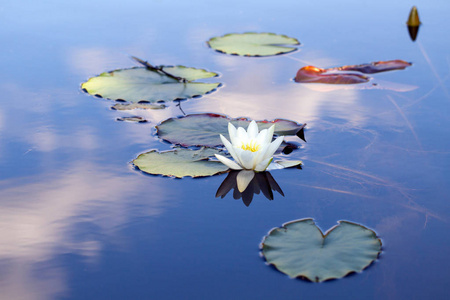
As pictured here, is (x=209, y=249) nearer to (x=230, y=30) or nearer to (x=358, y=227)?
(x=358, y=227)

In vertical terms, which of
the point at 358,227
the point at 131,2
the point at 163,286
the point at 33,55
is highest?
the point at 131,2

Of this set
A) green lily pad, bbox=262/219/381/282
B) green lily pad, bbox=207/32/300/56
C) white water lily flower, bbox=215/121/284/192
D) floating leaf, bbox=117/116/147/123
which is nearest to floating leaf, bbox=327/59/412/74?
green lily pad, bbox=207/32/300/56

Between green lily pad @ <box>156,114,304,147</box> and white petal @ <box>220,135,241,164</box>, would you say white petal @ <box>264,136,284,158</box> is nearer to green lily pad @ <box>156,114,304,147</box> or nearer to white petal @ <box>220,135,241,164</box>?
white petal @ <box>220,135,241,164</box>

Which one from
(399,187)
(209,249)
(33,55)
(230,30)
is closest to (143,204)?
(209,249)

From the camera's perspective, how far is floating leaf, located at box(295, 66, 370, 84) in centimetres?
322

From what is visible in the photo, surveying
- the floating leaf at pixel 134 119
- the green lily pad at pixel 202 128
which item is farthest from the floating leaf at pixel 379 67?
the floating leaf at pixel 134 119

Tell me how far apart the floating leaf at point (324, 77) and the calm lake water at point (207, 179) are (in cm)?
7

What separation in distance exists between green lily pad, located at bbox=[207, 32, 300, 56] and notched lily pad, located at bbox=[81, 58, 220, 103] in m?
0.53

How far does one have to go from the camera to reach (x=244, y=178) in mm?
2166

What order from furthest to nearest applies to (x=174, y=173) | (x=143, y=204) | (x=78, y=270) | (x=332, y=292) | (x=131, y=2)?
(x=131, y=2) < (x=174, y=173) < (x=143, y=204) < (x=78, y=270) < (x=332, y=292)

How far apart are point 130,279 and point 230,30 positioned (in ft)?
9.77

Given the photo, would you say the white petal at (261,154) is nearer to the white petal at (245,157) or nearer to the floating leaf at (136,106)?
the white petal at (245,157)

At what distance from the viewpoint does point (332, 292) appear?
155 cm

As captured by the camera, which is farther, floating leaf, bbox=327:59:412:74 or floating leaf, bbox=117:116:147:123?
floating leaf, bbox=327:59:412:74
